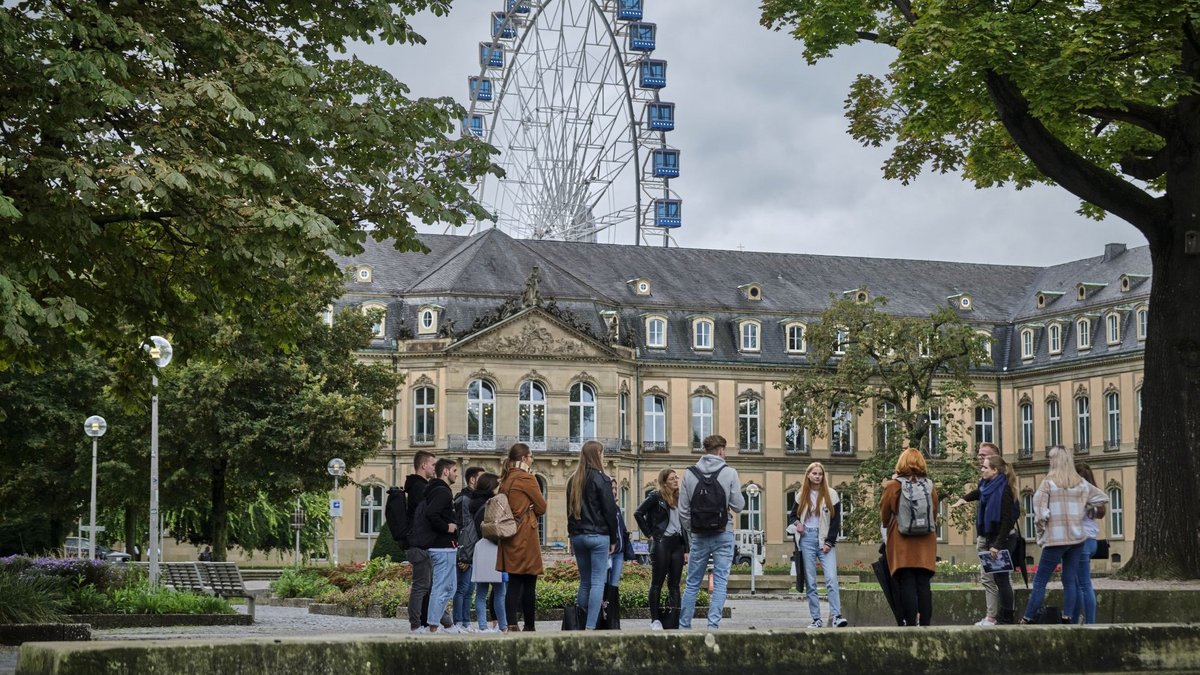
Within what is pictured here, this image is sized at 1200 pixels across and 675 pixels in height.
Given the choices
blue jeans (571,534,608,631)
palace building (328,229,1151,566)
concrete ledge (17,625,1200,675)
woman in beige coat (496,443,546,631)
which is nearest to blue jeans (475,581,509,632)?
woman in beige coat (496,443,546,631)

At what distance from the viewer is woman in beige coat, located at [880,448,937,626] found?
17.6 metres

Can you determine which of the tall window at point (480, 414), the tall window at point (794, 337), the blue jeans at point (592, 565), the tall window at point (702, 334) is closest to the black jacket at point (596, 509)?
the blue jeans at point (592, 565)

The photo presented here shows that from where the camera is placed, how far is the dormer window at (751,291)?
7906 centimetres

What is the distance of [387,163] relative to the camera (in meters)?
19.8

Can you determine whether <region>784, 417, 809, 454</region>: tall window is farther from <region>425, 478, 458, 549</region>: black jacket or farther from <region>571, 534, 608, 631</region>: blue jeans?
<region>571, 534, 608, 631</region>: blue jeans

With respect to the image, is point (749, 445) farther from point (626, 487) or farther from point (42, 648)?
point (42, 648)

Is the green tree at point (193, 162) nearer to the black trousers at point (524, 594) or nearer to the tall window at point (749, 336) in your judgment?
the black trousers at point (524, 594)

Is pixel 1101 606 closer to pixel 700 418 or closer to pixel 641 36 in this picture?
pixel 700 418

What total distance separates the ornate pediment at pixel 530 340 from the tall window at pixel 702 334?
599 centimetres

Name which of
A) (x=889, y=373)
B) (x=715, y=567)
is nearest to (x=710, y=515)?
(x=715, y=567)

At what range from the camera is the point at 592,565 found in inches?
714

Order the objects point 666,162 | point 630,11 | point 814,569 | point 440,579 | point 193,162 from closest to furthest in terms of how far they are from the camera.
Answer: point 193,162
point 440,579
point 814,569
point 630,11
point 666,162

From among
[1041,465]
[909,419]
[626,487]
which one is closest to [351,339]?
[909,419]

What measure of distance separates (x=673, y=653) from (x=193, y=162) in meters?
7.31
